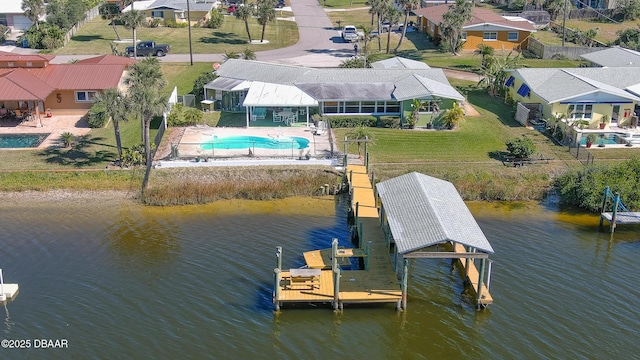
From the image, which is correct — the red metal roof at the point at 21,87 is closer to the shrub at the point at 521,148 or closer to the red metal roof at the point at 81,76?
the red metal roof at the point at 81,76

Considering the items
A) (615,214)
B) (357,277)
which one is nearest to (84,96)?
(357,277)

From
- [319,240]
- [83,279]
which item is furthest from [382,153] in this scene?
[83,279]

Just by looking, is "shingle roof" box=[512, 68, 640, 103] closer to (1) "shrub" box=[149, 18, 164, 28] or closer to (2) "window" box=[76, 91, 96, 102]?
(2) "window" box=[76, 91, 96, 102]

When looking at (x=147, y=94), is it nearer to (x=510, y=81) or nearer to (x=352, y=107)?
(x=352, y=107)

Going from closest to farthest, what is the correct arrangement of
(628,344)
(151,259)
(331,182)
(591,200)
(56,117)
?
(628,344), (151,259), (591,200), (331,182), (56,117)

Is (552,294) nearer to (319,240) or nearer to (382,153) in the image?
(319,240)
